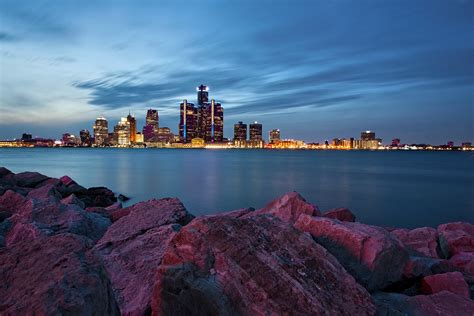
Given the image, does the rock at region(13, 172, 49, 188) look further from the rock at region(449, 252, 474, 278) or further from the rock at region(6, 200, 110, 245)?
the rock at region(449, 252, 474, 278)

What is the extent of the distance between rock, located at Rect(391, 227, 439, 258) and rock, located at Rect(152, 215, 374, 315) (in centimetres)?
377

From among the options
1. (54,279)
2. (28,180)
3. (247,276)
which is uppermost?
(54,279)

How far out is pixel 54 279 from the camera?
259 cm

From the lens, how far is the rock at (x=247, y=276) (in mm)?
3381

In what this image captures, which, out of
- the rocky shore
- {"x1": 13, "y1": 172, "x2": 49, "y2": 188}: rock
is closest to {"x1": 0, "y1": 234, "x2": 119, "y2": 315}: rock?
the rocky shore

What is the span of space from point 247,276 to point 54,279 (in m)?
1.71

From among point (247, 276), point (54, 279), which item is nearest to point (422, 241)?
point (247, 276)

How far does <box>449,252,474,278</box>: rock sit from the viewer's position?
6.27m

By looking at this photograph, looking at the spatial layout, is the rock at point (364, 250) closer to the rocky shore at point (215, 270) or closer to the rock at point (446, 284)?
the rocky shore at point (215, 270)

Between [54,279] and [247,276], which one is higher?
[54,279]

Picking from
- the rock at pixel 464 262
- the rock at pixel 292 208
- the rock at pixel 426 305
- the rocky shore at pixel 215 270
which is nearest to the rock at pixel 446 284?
the rocky shore at pixel 215 270

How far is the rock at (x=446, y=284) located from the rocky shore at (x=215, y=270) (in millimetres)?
13

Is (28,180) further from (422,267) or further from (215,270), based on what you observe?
(422,267)

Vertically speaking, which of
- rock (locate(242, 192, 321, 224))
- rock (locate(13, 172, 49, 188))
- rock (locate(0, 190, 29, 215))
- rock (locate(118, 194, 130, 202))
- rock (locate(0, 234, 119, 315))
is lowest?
rock (locate(118, 194, 130, 202))
